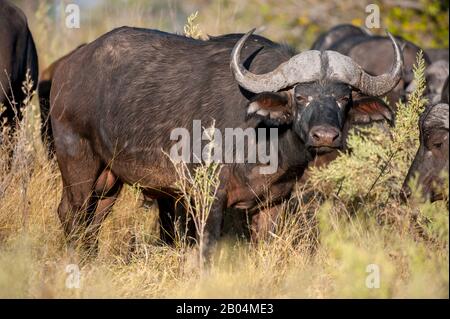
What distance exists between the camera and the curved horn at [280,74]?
20.5ft

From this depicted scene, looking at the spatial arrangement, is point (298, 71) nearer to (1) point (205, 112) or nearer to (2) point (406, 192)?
(1) point (205, 112)

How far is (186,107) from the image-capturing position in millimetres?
6645

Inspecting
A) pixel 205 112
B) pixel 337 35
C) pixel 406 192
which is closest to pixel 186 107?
pixel 205 112

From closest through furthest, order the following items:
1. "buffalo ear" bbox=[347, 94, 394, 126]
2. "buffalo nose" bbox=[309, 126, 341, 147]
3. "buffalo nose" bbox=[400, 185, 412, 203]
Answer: "buffalo nose" bbox=[309, 126, 341, 147]
"buffalo nose" bbox=[400, 185, 412, 203]
"buffalo ear" bbox=[347, 94, 394, 126]

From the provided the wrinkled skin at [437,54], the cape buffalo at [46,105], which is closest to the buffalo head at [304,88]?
the cape buffalo at [46,105]

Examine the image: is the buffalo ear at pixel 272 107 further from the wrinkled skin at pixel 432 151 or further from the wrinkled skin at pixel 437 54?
the wrinkled skin at pixel 437 54

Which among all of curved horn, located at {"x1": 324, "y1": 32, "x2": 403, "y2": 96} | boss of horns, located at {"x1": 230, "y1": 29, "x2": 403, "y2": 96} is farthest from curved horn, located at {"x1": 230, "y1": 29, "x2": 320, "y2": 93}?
curved horn, located at {"x1": 324, "y1": 32, "x2": 403, "y2": 96}

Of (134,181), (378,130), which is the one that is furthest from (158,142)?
(378,130)

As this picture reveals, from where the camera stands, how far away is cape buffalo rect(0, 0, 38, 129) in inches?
312

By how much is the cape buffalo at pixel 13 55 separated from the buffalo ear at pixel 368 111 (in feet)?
9.34

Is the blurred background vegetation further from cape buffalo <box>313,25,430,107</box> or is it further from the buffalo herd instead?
the buffalo herd

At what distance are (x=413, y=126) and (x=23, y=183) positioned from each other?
109 inches

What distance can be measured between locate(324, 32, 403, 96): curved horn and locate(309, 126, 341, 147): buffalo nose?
0.49 meters
